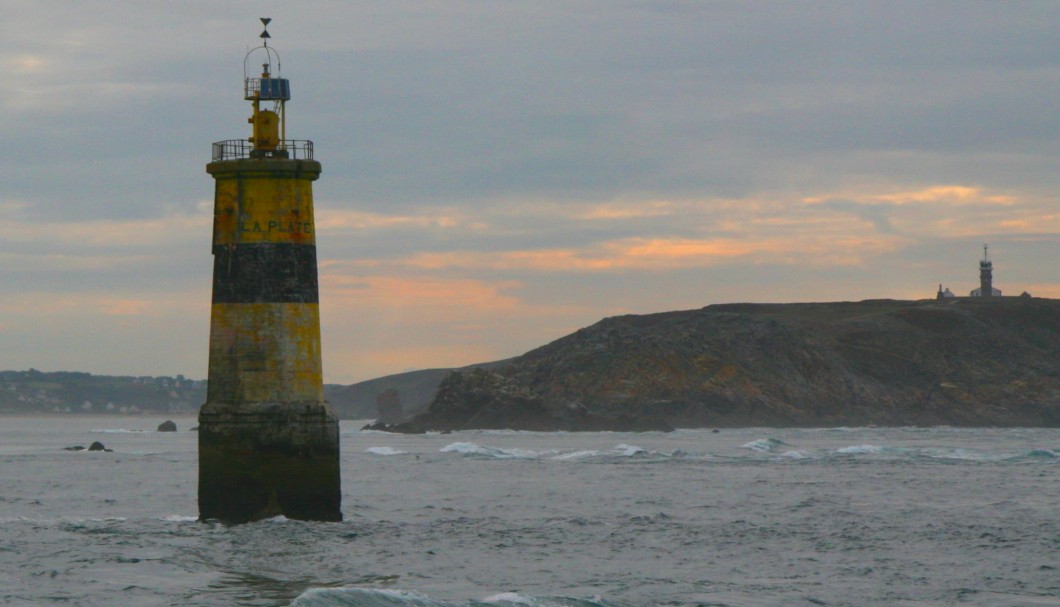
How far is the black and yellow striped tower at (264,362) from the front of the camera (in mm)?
27641

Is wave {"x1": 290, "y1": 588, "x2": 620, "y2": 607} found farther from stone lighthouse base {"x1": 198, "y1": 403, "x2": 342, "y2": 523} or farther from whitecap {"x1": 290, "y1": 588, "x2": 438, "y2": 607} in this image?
stone lighthouse base {"x1": 198, "y1": 403, "x2": 342, "y2": 523}

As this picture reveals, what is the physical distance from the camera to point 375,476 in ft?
171

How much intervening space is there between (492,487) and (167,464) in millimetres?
25868

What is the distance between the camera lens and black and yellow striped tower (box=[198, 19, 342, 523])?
27.6 m

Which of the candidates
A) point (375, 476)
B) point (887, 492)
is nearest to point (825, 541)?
point (887, 492)

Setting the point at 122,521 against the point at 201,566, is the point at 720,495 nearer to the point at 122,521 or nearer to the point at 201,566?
the point at 122,521

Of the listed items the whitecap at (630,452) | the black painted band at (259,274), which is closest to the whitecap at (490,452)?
the whitecap at (630,452)

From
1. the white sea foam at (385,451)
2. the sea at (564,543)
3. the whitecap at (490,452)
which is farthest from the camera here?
the white sea foam at (385,451)

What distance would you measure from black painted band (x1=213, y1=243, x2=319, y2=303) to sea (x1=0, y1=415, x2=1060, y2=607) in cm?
435

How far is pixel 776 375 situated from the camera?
14712 centimetres

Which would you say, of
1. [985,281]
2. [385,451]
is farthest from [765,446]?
[985,281]

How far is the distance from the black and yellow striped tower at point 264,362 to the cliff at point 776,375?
9602 centimetres

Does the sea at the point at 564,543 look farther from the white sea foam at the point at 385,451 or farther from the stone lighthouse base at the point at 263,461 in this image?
the white sea foam at the point at 385,451

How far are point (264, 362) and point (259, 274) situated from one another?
173 centimetres
